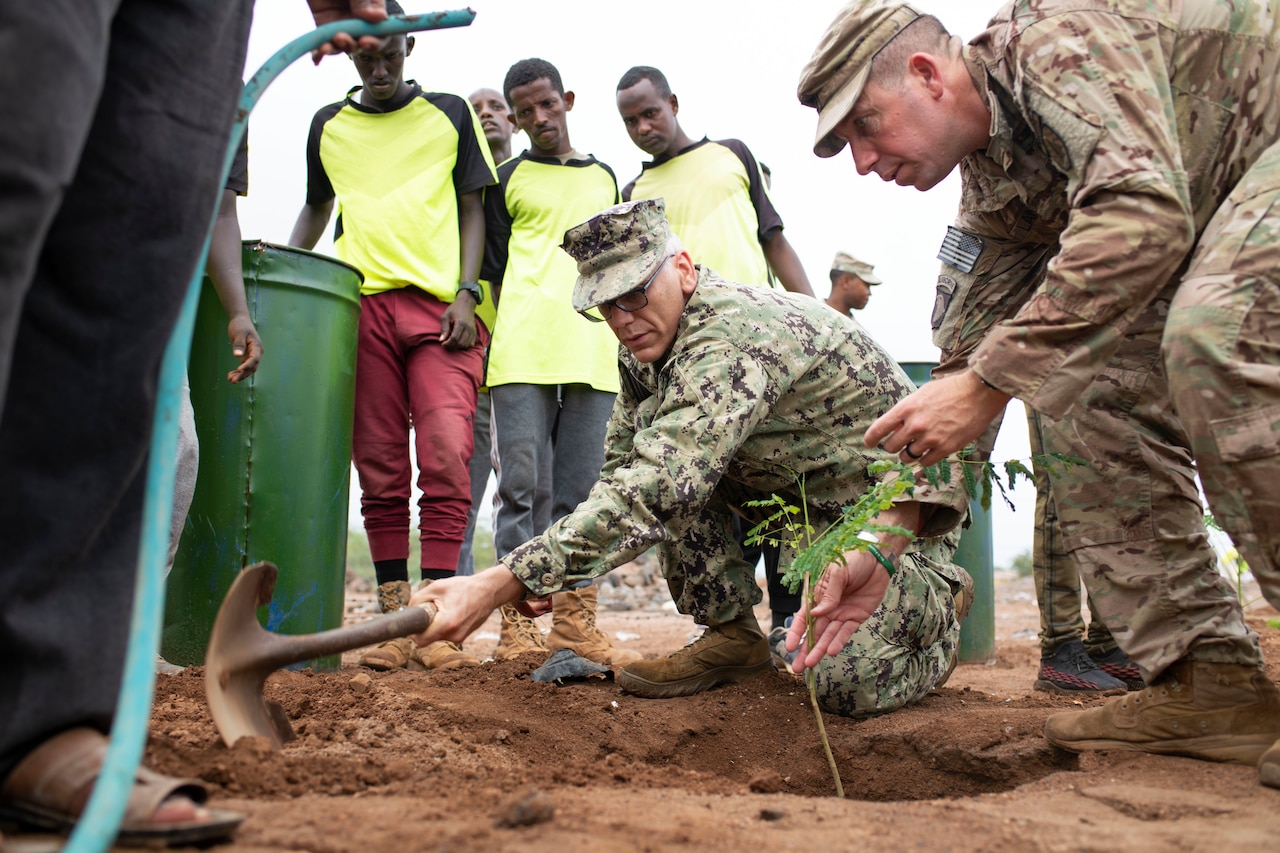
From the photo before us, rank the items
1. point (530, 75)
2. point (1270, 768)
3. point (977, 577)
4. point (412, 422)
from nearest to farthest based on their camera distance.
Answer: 1. point (1270, 768)
2. point (412, 422)
3. point (530, 75)
4. point (977, 577)

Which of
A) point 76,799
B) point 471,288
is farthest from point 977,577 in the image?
point 76,799

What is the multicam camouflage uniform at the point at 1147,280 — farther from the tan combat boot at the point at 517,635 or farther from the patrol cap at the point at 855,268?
the patrol cap at the point at 855,268

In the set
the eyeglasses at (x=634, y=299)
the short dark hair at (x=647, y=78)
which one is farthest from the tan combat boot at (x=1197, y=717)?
the short dark hair at (x=647, y=78)

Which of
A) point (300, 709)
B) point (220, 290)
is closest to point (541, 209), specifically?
point (220, 290)

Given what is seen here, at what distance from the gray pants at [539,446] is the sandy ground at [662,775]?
25.4 inches

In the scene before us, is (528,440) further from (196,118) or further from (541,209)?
(196,118)

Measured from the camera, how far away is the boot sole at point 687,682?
311 cm

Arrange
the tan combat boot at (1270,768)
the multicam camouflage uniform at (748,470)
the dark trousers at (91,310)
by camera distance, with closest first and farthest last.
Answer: the dark trousers at (91,310) < the tan combat boot at (1270,768) < the multicam camouflage uniform at (748,470)

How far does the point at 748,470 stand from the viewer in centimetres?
310

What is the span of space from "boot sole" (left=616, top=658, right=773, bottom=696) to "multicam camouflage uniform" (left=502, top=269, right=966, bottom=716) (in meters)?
0.17

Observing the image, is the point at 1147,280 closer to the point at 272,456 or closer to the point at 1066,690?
the point at 1066,690

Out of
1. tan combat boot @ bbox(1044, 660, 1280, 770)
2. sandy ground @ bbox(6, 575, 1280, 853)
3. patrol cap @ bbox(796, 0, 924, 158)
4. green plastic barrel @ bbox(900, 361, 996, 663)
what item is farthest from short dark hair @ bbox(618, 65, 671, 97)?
tan combat boot @ bbox(1044, 660, 1280, 770)

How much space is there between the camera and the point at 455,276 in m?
3.95

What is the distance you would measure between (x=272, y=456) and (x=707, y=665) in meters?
1.55
